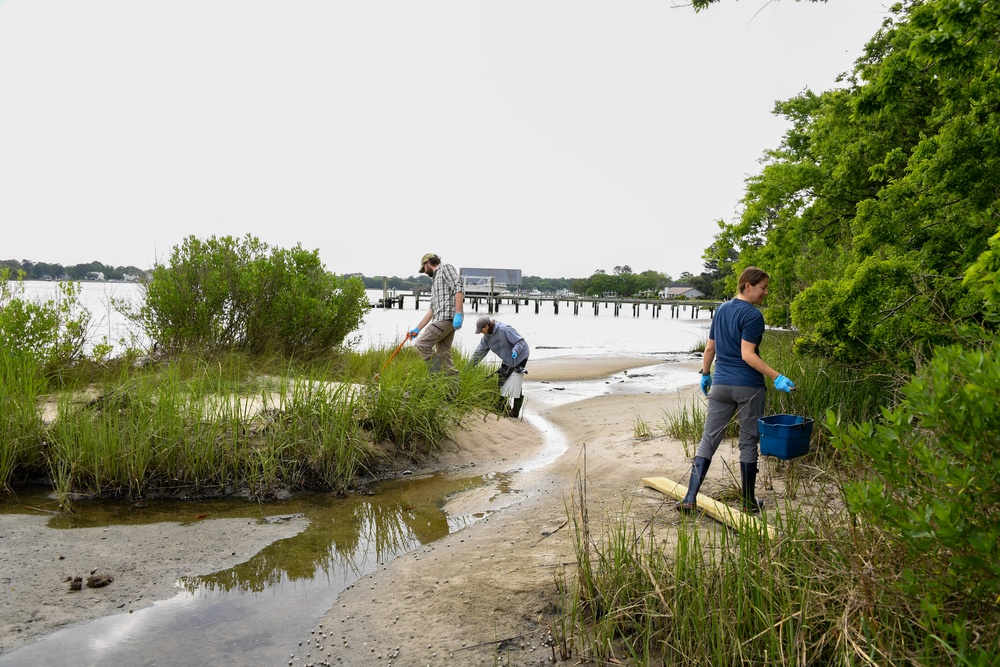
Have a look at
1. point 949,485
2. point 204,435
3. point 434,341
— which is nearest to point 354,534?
point 204,435

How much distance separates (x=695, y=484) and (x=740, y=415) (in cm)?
64

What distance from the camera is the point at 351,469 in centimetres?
625

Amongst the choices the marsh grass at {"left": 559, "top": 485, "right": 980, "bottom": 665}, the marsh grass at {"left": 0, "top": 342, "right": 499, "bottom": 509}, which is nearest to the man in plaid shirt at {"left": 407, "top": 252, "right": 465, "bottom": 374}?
the marsh grass at {"left": 0, "top": 342, "right": 499, "bottom": 509}

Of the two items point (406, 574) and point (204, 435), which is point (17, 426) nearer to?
point (204, 435)

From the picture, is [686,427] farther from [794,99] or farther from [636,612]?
[794,99]

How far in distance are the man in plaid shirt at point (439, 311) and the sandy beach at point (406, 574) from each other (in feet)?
9.91

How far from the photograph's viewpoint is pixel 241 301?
1053 centimetres

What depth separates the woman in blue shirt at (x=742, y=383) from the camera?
484cm

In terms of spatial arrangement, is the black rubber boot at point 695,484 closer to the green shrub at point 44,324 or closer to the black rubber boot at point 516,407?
the black rubber boot at point 516,407

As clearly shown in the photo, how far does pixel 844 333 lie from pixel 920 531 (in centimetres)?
551

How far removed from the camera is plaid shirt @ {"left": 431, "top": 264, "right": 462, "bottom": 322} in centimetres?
907

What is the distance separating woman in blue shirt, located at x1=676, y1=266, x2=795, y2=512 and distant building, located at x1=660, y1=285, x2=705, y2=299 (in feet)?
360

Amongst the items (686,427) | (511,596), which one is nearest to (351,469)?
(511,596)

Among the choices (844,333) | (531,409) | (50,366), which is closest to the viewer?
(844,333)
